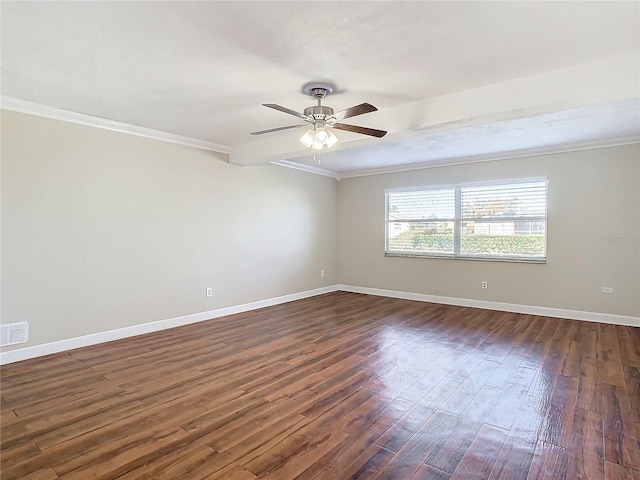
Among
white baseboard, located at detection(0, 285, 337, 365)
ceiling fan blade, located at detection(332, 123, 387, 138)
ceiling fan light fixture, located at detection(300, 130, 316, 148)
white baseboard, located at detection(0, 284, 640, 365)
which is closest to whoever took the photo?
ceiling fan blade, located at detection(332, 123, 387, 138)

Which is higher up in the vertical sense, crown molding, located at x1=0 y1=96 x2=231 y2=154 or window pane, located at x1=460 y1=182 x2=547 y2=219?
crown molding, located at x1=0 y1=96 x2=231 y2=154

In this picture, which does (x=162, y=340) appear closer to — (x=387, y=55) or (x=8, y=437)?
(x=8, y=437)

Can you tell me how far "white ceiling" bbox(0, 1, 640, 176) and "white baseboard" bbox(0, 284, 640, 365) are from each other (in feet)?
7.94

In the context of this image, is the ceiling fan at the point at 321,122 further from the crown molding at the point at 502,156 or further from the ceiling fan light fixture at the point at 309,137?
the crown molding at the point at 502,156

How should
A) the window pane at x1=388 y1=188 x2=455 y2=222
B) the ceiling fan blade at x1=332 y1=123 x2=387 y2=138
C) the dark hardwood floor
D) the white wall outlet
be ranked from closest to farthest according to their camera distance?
1. the dark hardwood floor
2. the ceiling fan blade at x1=332 y1=123 x2=387 y2=138
3. the white wall outlet
4. the window pane at x1=388 y1=188 x2=455 y2=222

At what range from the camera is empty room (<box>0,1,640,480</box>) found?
204cm

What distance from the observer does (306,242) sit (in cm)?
676

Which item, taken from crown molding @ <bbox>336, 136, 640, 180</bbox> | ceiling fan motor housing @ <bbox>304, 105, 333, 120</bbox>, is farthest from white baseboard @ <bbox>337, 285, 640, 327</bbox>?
ceiling fan motor housing @ <bbox>304, 105, 333, 120</bbox>

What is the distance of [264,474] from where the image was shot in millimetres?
1847

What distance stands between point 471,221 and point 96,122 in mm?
5583

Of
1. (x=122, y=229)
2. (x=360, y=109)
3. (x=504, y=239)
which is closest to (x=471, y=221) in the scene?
(x=504, y=239)

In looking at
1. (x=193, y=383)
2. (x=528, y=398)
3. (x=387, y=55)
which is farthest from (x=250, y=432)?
(x=387, y=55)

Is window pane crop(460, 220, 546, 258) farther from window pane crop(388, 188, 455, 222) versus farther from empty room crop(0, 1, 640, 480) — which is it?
window pane crop(388, 188, 455, 222)

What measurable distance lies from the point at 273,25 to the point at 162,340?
3523mm
